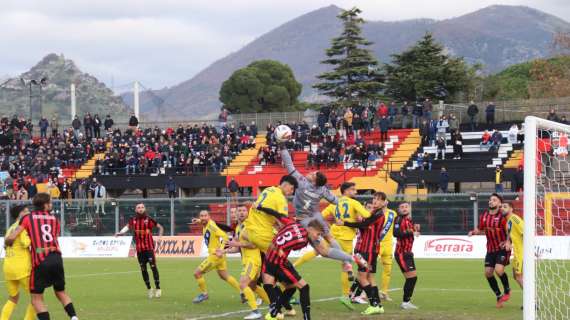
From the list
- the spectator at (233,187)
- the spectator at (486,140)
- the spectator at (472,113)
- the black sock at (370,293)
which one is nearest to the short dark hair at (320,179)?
the black sock at (370,293)

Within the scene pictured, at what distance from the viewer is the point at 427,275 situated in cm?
2634

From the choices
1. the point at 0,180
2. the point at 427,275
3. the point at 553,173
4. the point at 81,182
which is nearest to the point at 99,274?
the point at 427,275

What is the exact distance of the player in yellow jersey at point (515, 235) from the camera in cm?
1788

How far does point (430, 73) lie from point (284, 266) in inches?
2744

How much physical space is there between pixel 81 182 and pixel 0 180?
5.98 m

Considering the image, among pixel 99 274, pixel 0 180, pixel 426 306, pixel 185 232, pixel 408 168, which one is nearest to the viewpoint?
pixel 426 306

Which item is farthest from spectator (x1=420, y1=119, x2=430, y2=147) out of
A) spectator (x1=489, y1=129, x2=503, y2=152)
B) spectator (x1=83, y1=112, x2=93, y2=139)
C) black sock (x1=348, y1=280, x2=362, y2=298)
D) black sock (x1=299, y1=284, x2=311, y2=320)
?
black sock (x1=299, y1=284, x2=311, y2=320)

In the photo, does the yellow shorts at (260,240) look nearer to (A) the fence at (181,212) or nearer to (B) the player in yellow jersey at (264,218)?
(B) the player in yellow jersey at (264,218)

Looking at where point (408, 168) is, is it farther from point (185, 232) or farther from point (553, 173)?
point (553, 173)

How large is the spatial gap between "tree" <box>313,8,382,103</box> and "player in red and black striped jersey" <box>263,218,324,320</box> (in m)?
66.2

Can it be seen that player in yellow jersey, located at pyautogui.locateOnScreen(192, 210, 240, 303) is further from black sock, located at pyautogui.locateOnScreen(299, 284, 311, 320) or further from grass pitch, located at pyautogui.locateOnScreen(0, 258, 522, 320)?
black sock, located at pyautogui.locateOnScreen(299, 284, 311, 320)

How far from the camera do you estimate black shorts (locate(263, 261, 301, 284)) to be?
15391mm

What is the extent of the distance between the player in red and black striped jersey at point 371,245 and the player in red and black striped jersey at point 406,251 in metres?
0.40

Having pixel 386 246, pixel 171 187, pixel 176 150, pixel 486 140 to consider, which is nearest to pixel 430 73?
pixel 486 140
